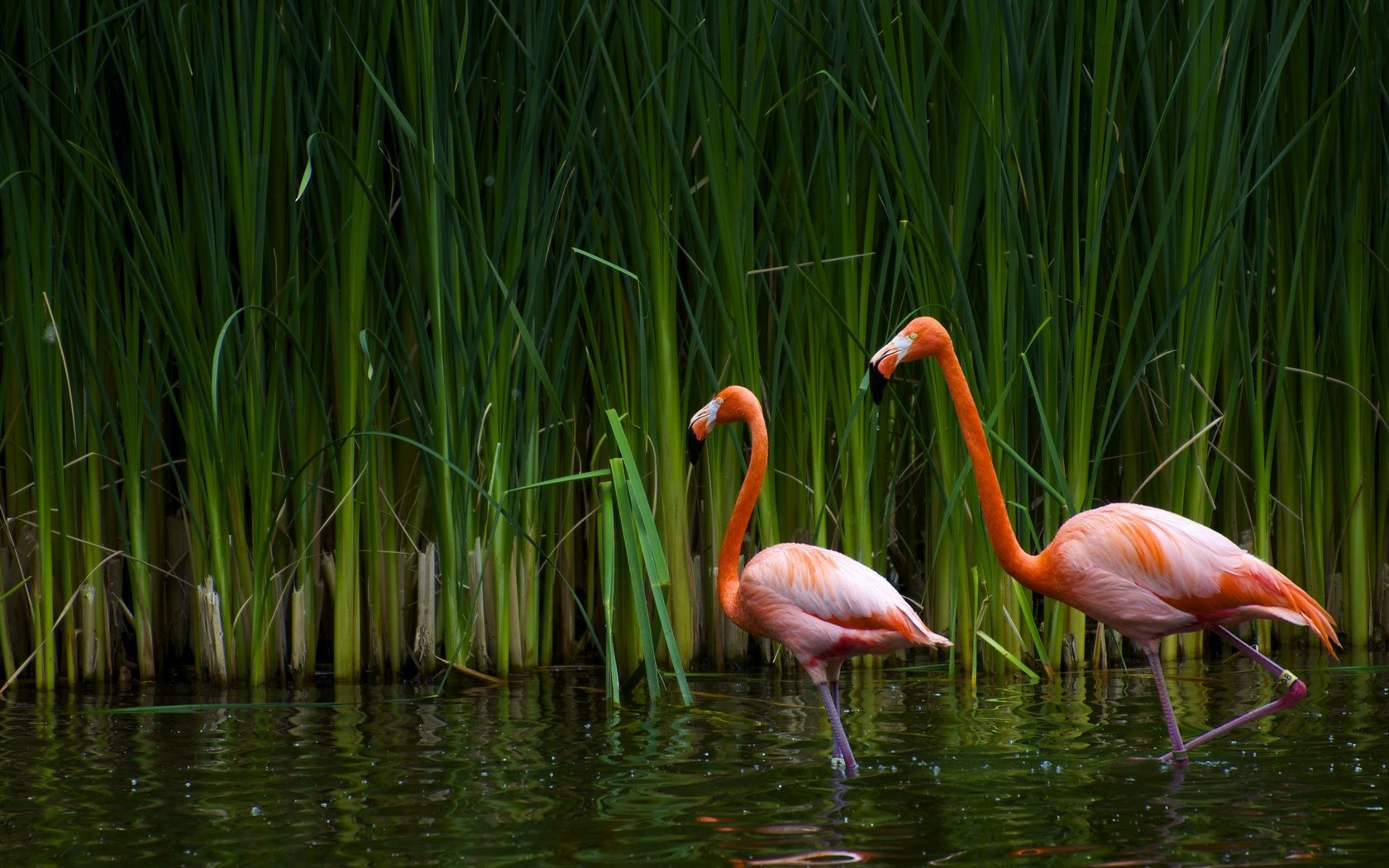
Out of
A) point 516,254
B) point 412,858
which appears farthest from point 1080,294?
point 412,858

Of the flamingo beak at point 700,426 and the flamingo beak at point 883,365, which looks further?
the flamingo beak at point 700,426

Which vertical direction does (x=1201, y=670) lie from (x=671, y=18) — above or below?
below

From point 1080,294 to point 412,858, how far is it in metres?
3.20

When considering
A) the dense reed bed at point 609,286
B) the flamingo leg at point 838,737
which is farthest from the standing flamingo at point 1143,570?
the dense reed bed at point 609,286

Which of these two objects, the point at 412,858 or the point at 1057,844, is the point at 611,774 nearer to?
the point at 412,858

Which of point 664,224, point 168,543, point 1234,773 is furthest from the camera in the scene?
point 168,543

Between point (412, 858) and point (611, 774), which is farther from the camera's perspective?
point (611, 774)

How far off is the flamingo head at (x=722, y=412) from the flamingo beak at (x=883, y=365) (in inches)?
26.3

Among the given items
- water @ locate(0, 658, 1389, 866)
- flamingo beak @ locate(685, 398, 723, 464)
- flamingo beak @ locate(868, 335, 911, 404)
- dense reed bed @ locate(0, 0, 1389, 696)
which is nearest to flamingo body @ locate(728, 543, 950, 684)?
water @ locate(0, 658, 1389, 866)

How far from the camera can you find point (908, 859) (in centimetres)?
314

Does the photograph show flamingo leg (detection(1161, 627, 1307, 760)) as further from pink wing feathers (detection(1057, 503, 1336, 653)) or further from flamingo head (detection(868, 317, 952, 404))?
flamingo head (detection(868, 317, 952, 404))

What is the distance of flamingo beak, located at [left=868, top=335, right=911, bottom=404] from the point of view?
423cm

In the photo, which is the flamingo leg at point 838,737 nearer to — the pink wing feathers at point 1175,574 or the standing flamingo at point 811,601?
the standing flamingo at point 811,601

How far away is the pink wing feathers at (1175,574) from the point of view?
4.32 meters
